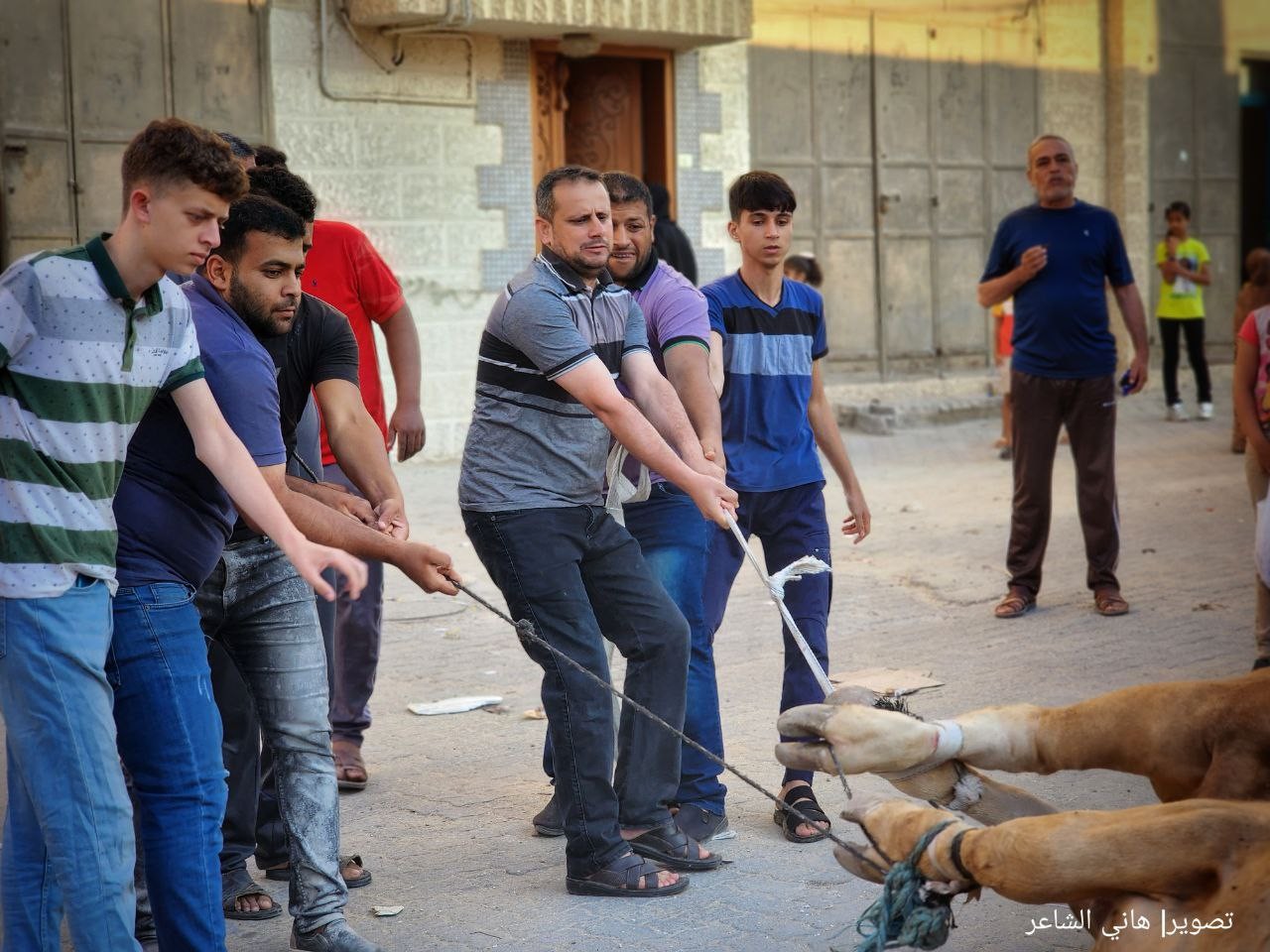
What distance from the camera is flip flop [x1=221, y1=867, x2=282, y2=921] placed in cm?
428

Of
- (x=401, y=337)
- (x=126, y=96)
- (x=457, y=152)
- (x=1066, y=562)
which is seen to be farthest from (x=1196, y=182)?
(x=401, y=337)

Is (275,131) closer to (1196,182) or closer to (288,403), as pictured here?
(288,403)

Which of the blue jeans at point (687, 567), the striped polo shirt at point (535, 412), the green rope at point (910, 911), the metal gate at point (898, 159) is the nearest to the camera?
the green rope at point (910, 911)

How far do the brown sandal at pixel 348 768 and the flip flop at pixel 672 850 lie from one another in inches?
47.7

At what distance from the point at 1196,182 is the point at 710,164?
7399 mm

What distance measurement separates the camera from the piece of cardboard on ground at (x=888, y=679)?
6414 mm

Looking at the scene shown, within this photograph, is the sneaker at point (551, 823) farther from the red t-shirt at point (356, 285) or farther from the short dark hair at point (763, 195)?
the short dark hair at point (763, 195)

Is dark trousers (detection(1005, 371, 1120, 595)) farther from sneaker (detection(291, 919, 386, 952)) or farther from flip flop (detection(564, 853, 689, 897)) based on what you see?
sneaker (detection(291, 919, 386, 952))

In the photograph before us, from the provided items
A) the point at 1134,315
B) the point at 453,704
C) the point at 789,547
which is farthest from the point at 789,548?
the point at 1134,315

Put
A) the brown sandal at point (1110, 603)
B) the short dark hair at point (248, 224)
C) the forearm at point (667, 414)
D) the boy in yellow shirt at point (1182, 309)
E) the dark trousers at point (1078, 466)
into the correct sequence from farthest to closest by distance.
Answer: the boy in yellow shirt at point (1182, 309) → the dark trousers at point (1078, 466) → the brown sandal at point (1110, 603) → the forearm at point (667, 414) → the short dark hair at point (248, 224)

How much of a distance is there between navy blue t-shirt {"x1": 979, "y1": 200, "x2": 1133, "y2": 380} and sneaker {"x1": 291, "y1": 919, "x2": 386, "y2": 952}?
507 centimetres

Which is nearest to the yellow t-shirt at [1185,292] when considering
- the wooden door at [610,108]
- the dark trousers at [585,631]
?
the wooden door at [610,108]

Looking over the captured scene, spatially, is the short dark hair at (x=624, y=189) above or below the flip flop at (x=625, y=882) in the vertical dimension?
above

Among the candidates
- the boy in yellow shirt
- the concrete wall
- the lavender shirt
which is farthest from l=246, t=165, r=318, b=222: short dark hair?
the boy in yellow shirt
